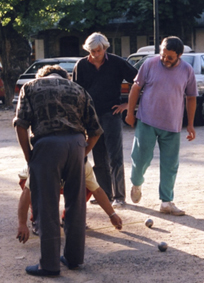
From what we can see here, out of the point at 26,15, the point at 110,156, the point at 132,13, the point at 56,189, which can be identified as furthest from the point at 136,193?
the point at 132,13

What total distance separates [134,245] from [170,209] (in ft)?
3.53

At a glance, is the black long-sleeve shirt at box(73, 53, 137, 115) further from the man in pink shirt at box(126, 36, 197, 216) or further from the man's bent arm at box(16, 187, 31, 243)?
the man's bent arm at box(16, 187, 31, 243)

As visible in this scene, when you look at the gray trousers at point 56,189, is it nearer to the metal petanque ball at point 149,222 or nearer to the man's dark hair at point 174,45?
the metal petanque ball at point 149,222

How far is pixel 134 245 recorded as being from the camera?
5.31 m

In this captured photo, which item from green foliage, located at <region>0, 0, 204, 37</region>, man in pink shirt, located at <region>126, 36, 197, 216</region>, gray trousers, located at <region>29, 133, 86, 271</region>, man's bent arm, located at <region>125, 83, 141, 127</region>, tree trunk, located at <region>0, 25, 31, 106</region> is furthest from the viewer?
green foliage, located at <region>0, 0, 204, 37</region>

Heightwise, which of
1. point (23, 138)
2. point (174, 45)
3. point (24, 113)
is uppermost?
point (174, 45)

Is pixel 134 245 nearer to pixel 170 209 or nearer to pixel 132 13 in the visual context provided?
pixel 170 209

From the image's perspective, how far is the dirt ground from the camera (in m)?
4.58

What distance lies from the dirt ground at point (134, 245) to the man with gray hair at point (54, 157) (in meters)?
0.24

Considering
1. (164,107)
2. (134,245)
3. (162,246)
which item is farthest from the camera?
(164,107)

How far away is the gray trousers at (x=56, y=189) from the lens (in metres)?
4.42

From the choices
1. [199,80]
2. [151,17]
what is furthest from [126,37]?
[199,80]

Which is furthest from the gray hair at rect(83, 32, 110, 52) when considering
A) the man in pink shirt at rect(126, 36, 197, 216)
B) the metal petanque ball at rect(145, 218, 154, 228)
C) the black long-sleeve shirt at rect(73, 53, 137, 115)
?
the metal petanque ball at rect(145, 218, 154, 228)

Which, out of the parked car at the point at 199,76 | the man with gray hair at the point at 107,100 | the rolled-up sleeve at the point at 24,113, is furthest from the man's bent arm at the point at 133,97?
the parked car at the point at 199,76
